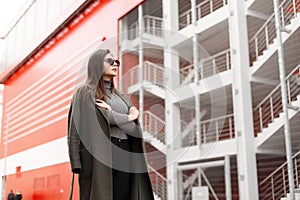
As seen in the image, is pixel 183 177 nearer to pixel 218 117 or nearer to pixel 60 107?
pixel 218 117

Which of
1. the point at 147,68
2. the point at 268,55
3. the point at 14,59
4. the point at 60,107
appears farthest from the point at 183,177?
the point at 14,59

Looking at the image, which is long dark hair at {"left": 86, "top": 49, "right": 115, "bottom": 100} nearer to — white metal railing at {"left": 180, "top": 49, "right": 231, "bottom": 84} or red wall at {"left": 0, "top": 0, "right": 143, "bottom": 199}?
white metal railing at {"left": 180, "top": 49, "right": 231, "bottom": 84}

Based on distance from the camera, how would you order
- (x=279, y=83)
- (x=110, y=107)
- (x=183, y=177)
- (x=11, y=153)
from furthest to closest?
1. (x=11, y=153)
2. (x=183, y=177)
3. (x=279, y=83)
4. (x=110, y=107)

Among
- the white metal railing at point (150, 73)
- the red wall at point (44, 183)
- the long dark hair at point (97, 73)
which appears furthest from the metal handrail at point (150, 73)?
the red wall at point (44, 183)

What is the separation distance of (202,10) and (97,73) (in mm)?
1175

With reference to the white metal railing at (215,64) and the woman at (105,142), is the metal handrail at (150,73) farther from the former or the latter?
the woman at (105,142)

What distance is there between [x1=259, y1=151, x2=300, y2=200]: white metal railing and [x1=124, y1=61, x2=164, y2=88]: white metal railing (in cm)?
69

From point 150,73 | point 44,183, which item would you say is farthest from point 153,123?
point 44,183

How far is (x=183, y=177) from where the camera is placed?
2.47 m

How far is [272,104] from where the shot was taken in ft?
6.69

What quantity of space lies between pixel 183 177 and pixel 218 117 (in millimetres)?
619

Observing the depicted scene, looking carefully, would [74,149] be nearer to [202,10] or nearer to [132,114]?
[132,114]

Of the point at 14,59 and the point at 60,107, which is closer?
the point at 60,107

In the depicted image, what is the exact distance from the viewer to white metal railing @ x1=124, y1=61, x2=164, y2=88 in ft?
6.87
